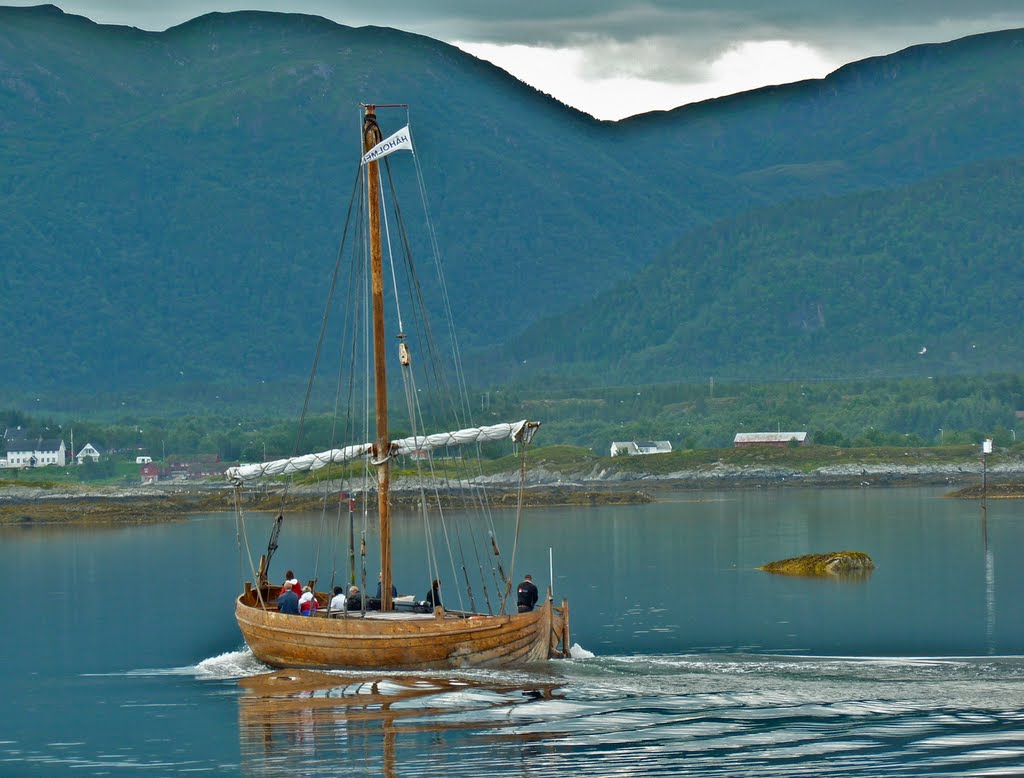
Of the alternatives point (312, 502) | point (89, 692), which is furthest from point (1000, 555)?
point (312, 502)

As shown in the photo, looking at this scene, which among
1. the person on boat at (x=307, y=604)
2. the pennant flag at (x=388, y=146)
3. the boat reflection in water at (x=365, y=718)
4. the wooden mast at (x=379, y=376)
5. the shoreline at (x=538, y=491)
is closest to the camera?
the boat reflection in water at (x=365, y=718)

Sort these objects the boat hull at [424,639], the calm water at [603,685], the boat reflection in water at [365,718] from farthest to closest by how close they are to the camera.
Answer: the boat hull at [424,639] < the boat reflection in water at [365,718] < the calm water at [603,685]

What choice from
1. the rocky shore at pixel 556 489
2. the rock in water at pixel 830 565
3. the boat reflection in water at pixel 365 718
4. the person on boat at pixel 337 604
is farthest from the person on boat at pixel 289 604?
the rocky shore at pixel 556 489

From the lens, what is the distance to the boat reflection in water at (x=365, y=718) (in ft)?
127

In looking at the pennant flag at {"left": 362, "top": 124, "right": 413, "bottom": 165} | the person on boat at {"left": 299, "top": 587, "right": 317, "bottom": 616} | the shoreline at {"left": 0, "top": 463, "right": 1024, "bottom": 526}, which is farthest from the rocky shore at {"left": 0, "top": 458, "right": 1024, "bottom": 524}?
the pennant flag at {"left": 362, "top": 124, "right": 413, "bottom": 165}

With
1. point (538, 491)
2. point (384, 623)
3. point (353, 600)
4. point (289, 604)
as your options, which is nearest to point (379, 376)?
A: point (353, 600)

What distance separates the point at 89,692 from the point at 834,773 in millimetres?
23411

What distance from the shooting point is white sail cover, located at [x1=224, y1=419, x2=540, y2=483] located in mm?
51844

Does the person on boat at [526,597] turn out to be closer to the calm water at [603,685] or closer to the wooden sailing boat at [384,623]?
the wooden sailing boat at [384,623]

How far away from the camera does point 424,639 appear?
47031mm

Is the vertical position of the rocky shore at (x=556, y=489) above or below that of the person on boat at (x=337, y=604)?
above

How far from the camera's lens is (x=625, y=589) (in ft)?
251

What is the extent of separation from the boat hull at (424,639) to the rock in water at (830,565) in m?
31.9

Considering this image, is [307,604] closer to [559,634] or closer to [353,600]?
[353,600]
